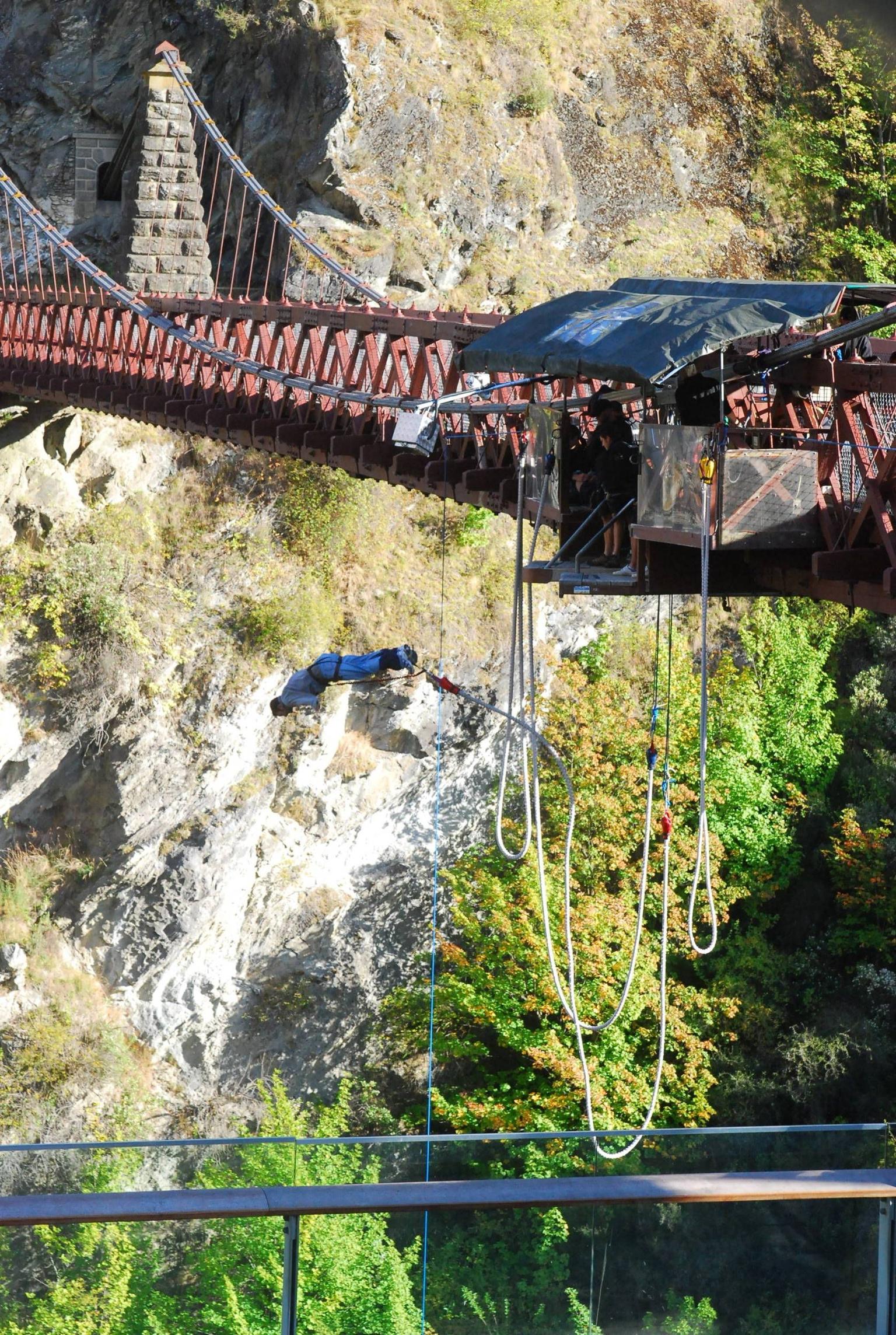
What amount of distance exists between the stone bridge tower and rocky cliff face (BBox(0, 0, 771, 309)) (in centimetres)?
288

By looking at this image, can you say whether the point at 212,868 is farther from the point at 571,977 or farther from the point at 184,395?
the point at 571,977

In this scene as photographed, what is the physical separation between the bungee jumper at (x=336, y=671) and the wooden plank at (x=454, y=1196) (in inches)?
361

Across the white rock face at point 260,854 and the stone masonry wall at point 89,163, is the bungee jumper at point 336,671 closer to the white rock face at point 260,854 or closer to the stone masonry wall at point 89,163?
the white rock face at point 260,854

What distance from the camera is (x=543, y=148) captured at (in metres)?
25.3

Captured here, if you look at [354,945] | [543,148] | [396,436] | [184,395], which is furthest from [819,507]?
[543,148]

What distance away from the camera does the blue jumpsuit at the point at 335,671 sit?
Answer: 12.6 m

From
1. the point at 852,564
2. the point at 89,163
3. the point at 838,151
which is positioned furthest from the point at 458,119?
the point at 852,564

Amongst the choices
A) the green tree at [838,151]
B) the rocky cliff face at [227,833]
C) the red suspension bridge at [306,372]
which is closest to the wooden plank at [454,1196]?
the red suspension bridge at [306,372]

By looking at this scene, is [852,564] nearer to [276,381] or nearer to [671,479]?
[671,479]

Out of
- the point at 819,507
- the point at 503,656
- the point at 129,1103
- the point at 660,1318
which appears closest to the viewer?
the point at 660,1318

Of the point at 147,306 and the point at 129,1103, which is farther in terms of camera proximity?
the point at 129,1103

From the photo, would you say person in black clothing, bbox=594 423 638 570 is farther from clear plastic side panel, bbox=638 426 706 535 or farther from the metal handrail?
the metal handrail

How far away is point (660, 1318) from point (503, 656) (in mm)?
17933

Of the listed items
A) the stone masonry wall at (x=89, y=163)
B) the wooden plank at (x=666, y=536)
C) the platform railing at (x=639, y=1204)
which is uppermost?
the stone masonry wall at (x=89, y=163)
